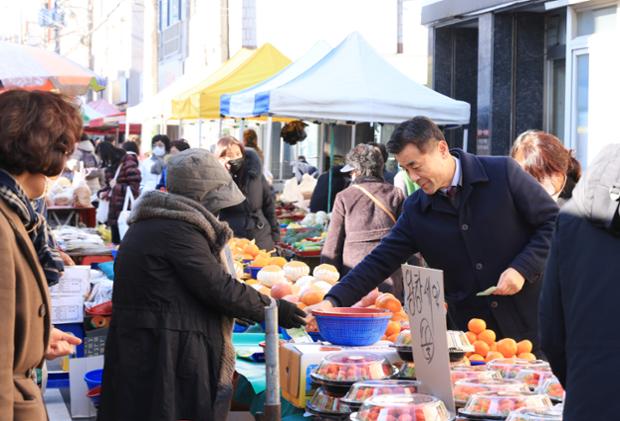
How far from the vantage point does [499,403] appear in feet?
10.4

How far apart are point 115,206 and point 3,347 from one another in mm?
12089

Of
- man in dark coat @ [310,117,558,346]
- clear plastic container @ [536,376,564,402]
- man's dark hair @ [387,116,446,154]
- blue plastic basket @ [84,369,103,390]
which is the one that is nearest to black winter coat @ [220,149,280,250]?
blue plastic basket @ [84,369,103,390]

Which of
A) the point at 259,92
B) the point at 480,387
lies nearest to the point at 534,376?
the point at 480,387

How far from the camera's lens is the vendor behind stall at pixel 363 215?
26.7ft

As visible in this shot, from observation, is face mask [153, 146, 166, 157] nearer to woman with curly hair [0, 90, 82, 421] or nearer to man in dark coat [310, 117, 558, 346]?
man in dark coat [310, 117, 558, 346]

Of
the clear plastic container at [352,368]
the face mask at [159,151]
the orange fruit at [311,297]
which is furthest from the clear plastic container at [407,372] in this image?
the face mask at [159,151]

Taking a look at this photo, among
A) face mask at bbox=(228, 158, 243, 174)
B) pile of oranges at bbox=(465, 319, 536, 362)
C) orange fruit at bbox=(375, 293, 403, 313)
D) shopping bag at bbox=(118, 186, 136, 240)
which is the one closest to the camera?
pile of oranges at bbox=(465, 319, 536, 362)

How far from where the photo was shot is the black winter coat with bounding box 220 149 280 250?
930cm

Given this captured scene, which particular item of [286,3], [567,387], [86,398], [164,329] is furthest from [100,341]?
→ [286,3]

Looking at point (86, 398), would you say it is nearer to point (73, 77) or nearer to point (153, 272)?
point (153, 272)

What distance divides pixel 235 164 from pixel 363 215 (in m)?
1.56

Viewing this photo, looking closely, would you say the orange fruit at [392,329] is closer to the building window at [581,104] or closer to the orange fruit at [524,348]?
the orange fruit at [524,348]

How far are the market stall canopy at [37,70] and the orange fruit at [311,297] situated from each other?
168 inches

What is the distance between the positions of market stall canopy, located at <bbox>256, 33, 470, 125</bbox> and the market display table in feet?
12.9
